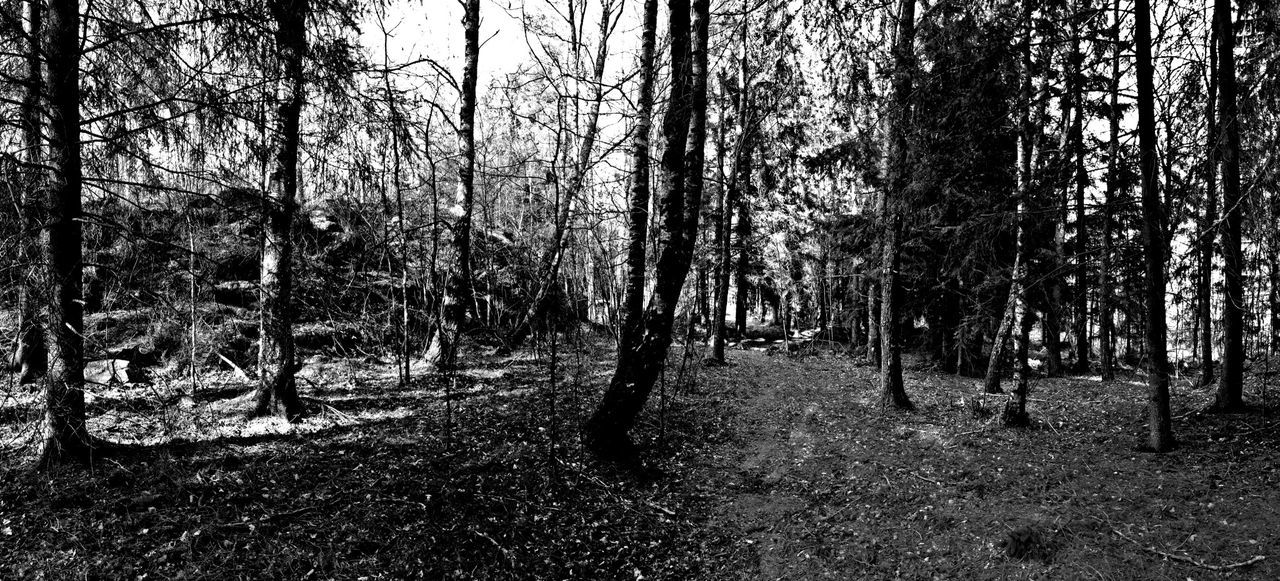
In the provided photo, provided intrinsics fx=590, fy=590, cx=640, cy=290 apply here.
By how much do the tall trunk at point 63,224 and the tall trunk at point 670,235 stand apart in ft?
17.0

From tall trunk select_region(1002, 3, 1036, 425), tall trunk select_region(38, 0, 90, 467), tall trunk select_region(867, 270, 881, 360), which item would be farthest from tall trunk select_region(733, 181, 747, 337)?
tall trunk select_region(38, 0, 90, 467)

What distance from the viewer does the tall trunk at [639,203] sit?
7883mm

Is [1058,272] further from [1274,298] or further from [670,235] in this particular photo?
[1274,298]

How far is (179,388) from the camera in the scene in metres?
8.80

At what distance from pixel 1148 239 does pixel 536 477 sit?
7.89 m

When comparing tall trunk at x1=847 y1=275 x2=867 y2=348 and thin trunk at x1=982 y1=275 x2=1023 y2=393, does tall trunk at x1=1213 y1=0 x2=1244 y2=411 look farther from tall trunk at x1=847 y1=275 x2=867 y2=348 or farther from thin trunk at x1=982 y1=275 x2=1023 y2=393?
tall trunk at x1=847 y1=275 x2=867 y2=348

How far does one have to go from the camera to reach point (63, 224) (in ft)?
16.2

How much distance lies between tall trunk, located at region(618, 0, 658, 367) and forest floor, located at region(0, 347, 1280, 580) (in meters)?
1.75

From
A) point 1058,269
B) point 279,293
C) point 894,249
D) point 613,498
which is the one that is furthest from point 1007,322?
point 279,293

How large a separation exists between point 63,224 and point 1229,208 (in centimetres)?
1231

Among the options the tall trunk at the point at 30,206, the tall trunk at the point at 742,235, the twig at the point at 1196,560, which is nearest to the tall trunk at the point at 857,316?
the tall trunk at the point at 742,235

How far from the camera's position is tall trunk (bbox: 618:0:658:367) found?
7883 millimetres

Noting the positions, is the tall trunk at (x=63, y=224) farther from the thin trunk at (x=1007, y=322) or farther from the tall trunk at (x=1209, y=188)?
the thin trunk at (x=1007, y=322)

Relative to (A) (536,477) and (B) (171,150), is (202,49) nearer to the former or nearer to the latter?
(B) (171,150)
